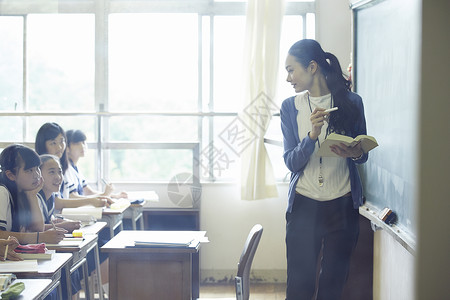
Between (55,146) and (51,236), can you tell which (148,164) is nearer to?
(55,146)

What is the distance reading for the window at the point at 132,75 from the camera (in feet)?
14.6

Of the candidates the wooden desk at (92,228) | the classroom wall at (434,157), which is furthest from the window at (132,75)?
the classroom wall at (434,157)

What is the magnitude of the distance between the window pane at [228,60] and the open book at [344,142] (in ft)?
8.21

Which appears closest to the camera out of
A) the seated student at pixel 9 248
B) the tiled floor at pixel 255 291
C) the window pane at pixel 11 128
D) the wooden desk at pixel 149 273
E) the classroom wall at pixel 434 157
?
the classroom wall at pixel 434 157

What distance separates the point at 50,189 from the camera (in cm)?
286

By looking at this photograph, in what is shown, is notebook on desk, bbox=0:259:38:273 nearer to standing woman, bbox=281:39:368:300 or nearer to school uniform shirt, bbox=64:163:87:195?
standing woman, bbox=281:39:368:300

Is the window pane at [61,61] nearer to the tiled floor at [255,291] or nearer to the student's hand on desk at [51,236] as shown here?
the tiled floor at [255,291]

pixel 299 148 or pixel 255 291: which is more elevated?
pixel 299 148

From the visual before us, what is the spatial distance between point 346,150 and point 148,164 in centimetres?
277

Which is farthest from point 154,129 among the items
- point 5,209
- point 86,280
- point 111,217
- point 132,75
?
point 5,209

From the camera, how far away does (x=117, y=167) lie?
14.7 feet

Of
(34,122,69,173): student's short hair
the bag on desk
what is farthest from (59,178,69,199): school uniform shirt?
the bag on desk

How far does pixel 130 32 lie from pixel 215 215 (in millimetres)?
1754

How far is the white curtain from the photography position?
13.6 ft
